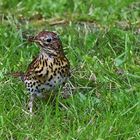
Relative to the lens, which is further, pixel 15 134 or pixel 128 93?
pixel 128 93

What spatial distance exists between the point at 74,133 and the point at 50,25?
285 cm

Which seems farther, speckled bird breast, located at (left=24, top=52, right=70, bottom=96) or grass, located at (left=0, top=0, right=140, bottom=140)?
speckled bird breast, located at (left=24, top=52, right=70, bottom=96)

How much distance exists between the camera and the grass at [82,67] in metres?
5.59

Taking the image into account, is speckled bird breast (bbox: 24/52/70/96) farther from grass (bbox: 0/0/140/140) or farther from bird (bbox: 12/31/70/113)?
grass (bbox: 0/0/140/140)

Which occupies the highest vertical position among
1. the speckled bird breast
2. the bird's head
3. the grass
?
the bird's head

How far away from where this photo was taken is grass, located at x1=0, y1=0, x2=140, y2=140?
5586 mm

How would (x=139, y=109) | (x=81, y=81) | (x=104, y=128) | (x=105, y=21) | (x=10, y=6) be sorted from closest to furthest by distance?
(x=104, y=128), (x=139, y=109), (x=81, y=81), (x=105, y=21), (x=10, y=6)

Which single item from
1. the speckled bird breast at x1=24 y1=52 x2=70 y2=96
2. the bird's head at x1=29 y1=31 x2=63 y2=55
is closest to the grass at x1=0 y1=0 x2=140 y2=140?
the speckled bird breast at x1=24 y1=52 x2=70 y2=96

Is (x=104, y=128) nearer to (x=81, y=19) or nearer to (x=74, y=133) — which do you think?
(x=74, y=133)

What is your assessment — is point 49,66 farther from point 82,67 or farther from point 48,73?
point 82,67

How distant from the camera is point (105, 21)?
26.3ft

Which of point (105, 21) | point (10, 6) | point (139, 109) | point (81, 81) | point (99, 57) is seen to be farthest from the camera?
point (10, 6)

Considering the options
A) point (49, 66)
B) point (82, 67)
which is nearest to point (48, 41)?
point (49, 66)

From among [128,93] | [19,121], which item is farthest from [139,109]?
[19,121]
